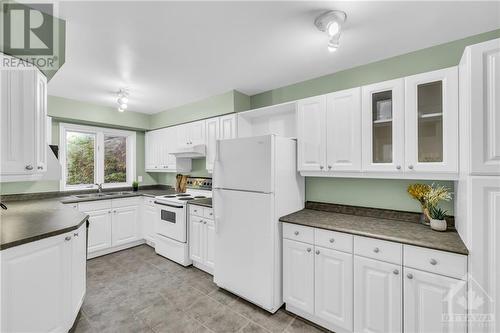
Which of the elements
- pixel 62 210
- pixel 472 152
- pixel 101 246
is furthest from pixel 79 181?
pixel 472 152

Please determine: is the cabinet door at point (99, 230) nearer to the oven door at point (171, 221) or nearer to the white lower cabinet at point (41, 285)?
the oven door at point (171, 221)

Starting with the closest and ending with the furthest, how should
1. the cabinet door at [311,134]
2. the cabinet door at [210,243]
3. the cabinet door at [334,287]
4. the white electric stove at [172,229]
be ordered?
the cabinet door at [334,287]
the cabinet door at [311,134]
the cabinet door at [210,243]
the white electric stove at [172,229]

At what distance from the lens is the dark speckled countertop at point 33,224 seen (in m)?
1.44

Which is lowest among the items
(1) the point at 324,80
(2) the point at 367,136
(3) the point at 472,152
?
(3) the point at 472,152

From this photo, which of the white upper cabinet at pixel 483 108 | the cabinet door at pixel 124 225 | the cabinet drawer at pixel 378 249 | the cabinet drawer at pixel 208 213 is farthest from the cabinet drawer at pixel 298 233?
the cabinet door at pixel 124 225

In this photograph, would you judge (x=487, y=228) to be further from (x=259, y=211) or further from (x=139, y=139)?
(x=139, y=139)

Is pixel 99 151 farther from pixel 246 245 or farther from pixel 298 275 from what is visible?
pixel 298 275

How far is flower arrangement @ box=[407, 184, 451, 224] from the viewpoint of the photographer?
5.90 ft

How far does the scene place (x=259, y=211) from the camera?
2.14 meters

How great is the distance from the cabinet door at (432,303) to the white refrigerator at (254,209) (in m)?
1.04

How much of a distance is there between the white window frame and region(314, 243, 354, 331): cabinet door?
4114 millimetres

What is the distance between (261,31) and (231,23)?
0.26 metres

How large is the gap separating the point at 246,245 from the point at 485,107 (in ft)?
6.90

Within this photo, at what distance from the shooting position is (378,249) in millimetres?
1639
